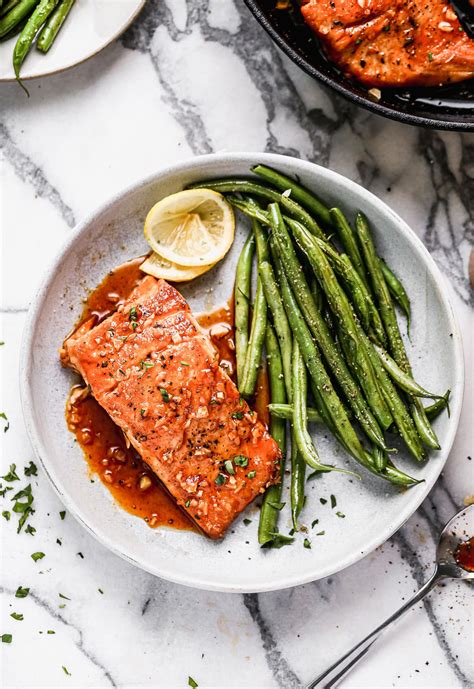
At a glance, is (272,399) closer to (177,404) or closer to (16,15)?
(177,404)

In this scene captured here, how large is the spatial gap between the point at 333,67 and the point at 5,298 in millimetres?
2117

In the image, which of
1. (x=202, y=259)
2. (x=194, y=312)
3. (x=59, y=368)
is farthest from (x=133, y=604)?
(x=202, y=259)

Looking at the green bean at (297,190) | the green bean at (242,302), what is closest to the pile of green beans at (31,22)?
the green bean at (297,190)

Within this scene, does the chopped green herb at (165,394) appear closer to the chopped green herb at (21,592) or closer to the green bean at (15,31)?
the chopped green herb at (21,592)

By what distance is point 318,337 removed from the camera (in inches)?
146

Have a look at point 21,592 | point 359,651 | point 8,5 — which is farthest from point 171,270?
point 359,651

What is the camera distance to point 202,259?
3826mm

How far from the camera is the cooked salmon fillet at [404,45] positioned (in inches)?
142

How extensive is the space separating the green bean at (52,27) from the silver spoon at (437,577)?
3.31m

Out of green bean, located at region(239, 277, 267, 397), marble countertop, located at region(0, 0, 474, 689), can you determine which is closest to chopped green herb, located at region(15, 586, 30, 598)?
marble countertop, located at region(0, 0, 474, 689)

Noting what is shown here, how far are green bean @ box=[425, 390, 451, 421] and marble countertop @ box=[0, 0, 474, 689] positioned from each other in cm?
31

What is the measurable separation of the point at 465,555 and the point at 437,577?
189 mm

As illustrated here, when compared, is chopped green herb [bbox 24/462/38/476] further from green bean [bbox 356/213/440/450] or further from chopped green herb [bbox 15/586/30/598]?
green bean [bbox 356/213/440/450]

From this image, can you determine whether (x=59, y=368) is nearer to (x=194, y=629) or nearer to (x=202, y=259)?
(x=202, y=259)
